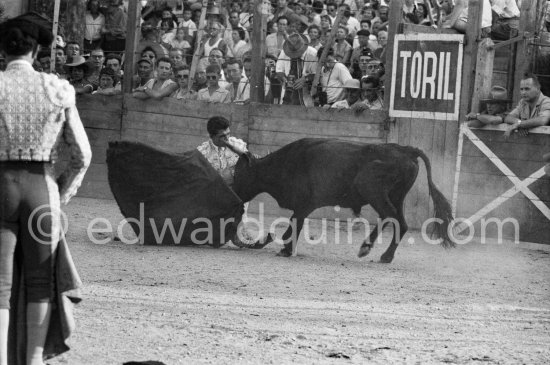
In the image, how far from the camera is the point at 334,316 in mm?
7164

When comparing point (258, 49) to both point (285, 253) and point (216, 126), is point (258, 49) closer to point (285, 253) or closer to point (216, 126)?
point (216, 126)

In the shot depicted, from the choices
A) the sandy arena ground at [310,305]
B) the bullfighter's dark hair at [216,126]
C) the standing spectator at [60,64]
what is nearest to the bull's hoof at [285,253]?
the sandy arena ground at [310,305]

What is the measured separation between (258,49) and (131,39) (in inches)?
80.0

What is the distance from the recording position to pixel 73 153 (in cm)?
504

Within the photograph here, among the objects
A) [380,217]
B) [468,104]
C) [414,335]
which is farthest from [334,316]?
[468,104]

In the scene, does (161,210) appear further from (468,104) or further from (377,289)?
(468,104)

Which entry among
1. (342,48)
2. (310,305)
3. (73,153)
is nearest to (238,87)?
(342,48)

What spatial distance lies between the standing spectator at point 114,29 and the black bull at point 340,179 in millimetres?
4893

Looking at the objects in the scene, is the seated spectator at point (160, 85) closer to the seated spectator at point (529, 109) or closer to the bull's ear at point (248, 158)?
the bull's ear at point (248, 158)

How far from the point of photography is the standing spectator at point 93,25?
1535 centimetres

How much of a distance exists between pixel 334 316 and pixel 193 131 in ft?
21.5

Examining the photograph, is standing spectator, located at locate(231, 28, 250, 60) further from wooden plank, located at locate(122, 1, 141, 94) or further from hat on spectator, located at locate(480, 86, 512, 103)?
hat on spectator, located at locate(480, 86, 512, 103)

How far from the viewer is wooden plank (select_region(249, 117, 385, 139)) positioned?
12414mm

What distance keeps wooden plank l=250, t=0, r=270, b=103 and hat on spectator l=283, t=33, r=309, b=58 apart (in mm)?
298
